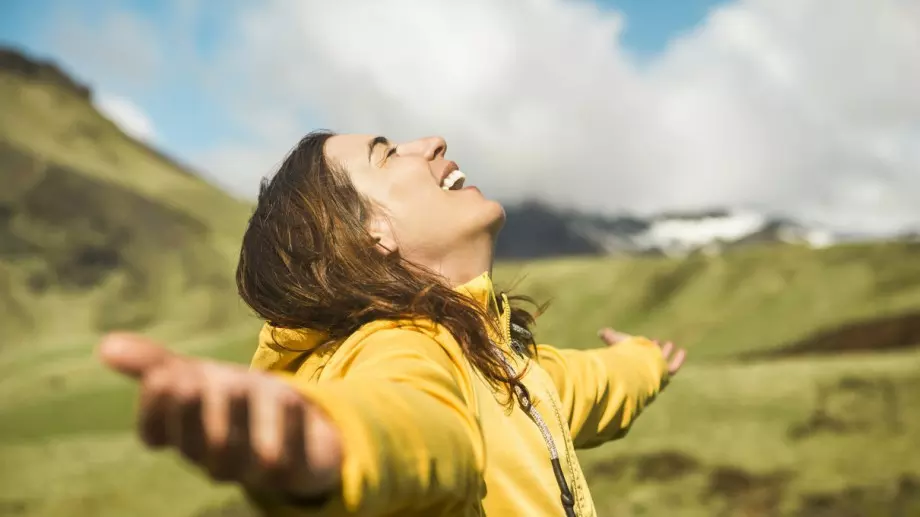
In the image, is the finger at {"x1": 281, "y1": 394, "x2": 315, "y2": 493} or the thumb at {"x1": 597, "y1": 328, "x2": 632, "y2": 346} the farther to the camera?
the thumb at {"x1": 597, "y1": 328, "x2": 632, "y2": 346}

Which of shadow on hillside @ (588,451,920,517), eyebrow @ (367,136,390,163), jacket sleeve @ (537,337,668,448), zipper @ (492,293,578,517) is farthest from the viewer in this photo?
shadow on hillside @ (588,451,920,517)

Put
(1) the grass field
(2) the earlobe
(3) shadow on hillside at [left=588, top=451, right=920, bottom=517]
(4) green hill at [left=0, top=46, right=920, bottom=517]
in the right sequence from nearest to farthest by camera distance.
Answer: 1. (2) the earlobe
2. (3) shadow on hillside at [left=588, top=451, right=920, bottom=517]
3. (1) the grass field
4. (4) green hill at [left=0, top=46, right=920, bottom=517]

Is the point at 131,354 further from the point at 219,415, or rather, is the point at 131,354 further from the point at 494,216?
the point at 494,216

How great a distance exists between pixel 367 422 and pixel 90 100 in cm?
12600

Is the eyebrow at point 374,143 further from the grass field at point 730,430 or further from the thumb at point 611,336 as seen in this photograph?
the grass field at point 730,430

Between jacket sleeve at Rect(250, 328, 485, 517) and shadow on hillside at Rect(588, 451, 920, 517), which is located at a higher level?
shadow on hillside at Rect(588, 451, 920, 517)

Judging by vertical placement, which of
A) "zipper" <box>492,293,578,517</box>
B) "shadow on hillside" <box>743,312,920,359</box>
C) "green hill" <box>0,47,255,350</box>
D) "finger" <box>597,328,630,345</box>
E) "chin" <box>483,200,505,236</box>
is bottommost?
"green hill" <box>0,47,255,350</box>

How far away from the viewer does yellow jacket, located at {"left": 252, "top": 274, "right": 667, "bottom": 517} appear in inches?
45.4

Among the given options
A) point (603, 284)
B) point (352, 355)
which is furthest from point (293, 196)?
point (603, 284)

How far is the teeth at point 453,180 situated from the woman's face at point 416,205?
25 millimetres

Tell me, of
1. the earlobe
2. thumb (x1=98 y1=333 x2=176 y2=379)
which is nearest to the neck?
the earlobe

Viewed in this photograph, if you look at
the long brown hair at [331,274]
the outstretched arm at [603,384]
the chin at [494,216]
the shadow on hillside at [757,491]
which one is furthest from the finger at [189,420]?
the shadow on hillside at [757,491]

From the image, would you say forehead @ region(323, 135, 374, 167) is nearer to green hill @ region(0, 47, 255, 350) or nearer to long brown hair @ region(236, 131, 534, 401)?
long brown hair @ region(236, 131, 534, 401)

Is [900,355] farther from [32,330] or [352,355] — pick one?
[32,330]
